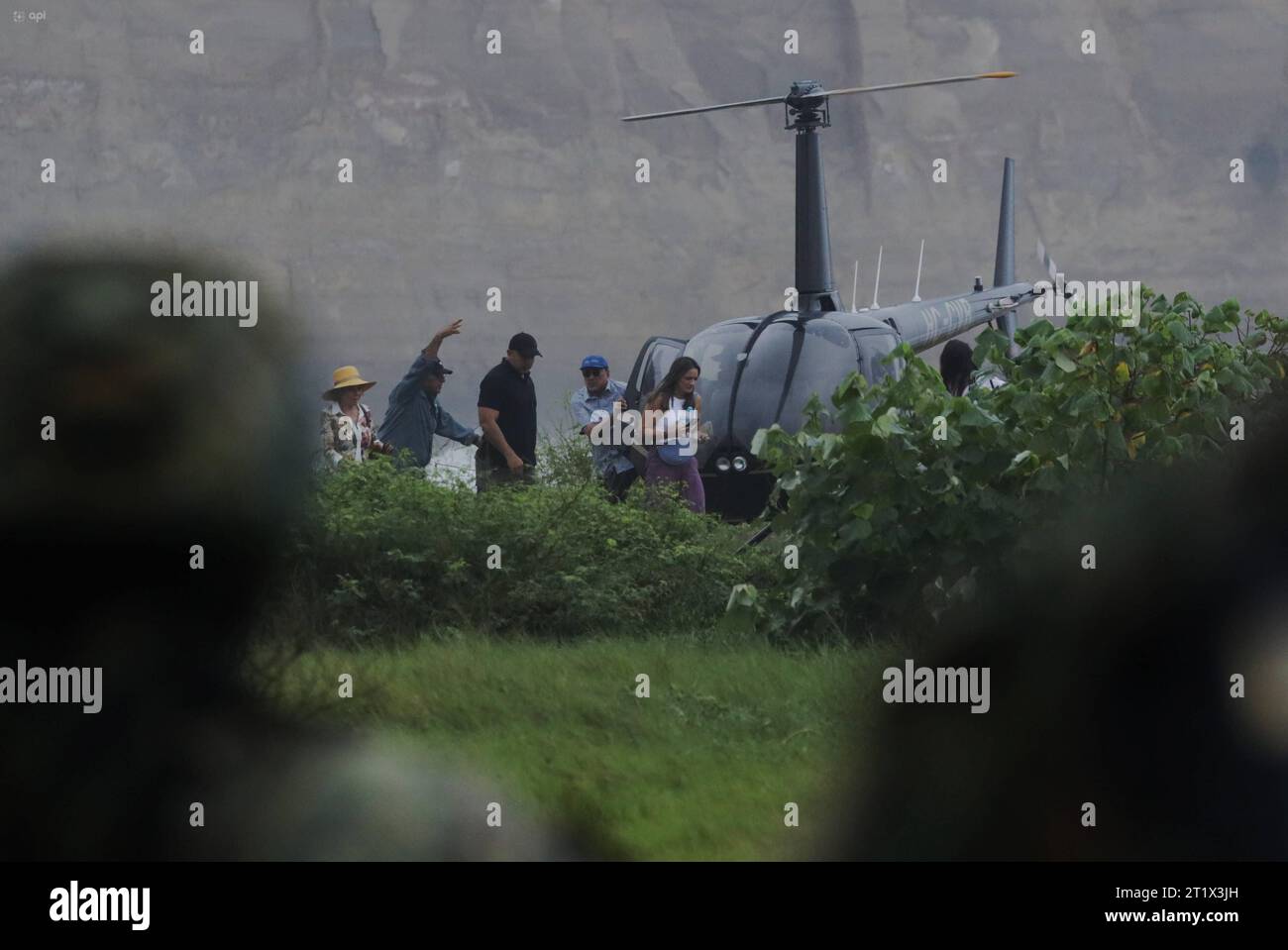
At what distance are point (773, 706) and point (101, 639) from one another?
1793 mm

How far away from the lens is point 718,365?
12375mm

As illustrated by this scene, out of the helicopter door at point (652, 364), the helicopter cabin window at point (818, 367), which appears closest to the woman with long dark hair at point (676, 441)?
the helicopter cabin window at point (818, 367)

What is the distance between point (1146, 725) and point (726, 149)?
151 ft

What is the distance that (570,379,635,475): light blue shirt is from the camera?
28.4 ft

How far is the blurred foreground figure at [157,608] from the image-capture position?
13.6 ft

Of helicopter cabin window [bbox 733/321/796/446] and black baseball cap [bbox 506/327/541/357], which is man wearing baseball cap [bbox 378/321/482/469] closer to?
black baseball cap [bbox 506/327/541/357]

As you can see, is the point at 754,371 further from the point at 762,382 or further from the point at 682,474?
the point at 682,474

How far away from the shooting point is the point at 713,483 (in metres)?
11.7

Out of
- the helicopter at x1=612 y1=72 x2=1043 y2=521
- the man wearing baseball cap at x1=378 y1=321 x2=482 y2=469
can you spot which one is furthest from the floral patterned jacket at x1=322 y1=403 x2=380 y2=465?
the helicopter at x1=612 y1=72 x2=1043 y2=521

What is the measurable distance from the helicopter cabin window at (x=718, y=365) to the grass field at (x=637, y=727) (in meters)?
6.62

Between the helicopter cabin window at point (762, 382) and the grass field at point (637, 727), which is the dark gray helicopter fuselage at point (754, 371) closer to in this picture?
the helicopter cabin window at point (762, 382)

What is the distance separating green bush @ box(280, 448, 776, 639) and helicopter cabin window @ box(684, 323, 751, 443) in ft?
16.1

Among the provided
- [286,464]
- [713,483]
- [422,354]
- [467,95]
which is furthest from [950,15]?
[286,464]
